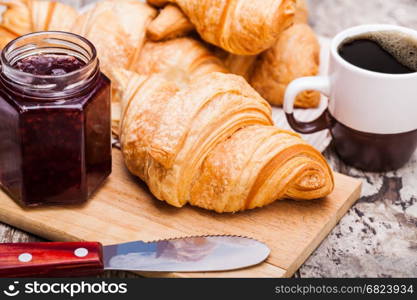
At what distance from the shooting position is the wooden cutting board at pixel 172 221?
170cm

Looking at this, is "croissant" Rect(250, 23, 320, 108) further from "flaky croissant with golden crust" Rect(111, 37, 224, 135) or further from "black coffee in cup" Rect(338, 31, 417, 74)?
"black coffee in cup" Rect(338, 31, 417, 74)

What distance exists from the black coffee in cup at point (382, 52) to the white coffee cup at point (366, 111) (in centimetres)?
2

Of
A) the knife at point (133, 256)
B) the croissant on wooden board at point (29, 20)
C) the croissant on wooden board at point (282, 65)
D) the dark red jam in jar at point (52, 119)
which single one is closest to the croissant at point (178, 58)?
the croissant on wooden board at point (282, 65)

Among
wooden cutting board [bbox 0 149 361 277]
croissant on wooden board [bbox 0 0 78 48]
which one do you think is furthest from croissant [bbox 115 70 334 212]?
croissant on wooden board [bbox 0 0 78 48]

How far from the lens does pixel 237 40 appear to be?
2096mm

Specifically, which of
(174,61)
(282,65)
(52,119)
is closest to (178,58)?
(174,61)

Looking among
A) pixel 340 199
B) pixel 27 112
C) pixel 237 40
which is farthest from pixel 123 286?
pixel 237 40

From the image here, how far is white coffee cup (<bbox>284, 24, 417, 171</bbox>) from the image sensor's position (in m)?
1.87

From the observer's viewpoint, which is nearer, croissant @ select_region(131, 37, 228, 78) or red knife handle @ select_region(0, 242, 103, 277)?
red knife handle @ select_region(0, 242, 103, 277)

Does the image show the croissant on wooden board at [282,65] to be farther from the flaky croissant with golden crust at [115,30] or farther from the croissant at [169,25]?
A: the flaky croissant with golden crust at [115,30]

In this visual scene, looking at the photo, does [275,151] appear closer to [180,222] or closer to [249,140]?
[249,140]

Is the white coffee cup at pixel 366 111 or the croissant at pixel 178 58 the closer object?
the white coffee cup at pixel 366 111

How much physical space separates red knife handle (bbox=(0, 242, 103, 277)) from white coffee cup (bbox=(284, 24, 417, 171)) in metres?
0.75

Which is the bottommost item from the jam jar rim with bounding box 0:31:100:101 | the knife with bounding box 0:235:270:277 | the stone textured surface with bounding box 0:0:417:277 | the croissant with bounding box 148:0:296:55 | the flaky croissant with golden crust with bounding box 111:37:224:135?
the stone textured surface with bounding box 0:0:417:277
